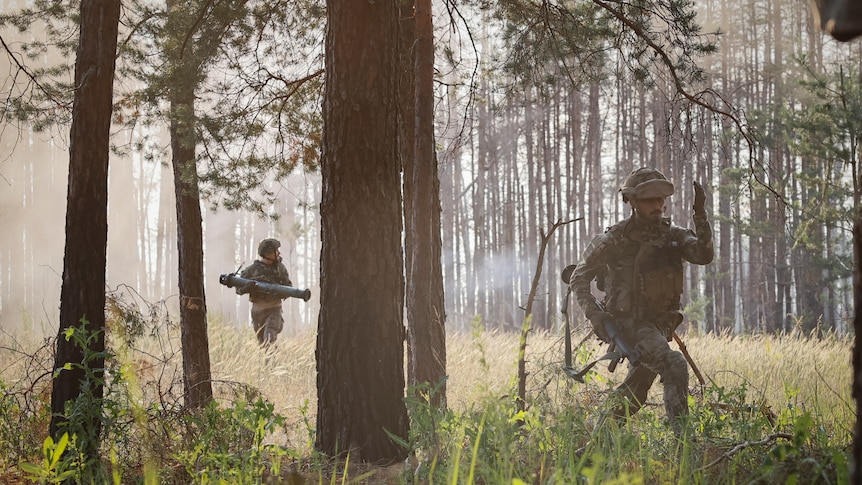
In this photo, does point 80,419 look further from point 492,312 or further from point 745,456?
point 492,312

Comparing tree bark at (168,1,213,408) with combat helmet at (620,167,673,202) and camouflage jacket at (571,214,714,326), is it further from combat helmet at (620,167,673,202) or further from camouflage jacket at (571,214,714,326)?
combat helmet at (620,167,673,202)

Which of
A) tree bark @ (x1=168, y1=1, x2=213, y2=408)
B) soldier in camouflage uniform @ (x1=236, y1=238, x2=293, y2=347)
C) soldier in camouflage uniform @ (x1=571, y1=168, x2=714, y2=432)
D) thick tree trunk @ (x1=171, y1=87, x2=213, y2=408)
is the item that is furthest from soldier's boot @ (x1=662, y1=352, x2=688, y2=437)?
soldier in camouflage uniform @ (x1=236, y1=238, x2=293, y2=347)

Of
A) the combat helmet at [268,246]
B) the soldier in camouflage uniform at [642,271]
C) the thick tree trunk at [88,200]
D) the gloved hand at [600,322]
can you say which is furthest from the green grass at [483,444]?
the combat helmet at [268,246]

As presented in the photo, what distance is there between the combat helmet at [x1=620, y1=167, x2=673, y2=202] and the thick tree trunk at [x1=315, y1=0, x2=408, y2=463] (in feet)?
7.38

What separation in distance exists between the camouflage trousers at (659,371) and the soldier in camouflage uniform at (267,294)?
20.8ft

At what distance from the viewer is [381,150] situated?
3646mm

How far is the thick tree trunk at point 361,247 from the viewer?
3492 mm

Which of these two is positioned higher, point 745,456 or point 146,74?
point 146,74

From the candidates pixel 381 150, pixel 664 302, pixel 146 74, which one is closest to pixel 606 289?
pixel 664 302

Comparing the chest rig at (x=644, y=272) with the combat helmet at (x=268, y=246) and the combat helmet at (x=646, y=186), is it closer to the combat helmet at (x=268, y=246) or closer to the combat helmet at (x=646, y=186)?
the combat helmet at (x=646, y=186)

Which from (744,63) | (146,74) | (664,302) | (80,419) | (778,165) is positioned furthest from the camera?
(744,63)

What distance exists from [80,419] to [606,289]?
380cm

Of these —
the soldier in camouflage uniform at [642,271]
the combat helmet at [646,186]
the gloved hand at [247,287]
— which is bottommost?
the gloved hand at [247,287]

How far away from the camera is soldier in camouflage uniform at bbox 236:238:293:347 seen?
10336 millimetres
